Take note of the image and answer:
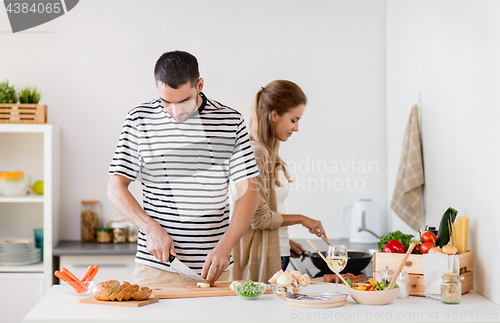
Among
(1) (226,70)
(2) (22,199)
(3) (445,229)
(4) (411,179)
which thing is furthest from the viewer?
(1) (226,70)

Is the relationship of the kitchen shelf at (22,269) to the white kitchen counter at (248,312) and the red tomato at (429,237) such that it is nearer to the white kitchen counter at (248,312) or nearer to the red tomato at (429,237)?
the white kitchen counter at (248,312)

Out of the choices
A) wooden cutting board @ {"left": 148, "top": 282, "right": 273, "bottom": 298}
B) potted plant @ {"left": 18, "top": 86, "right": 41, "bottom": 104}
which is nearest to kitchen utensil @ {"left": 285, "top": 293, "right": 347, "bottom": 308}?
wooden cutting board @ {"left": 148, "top": 282, "right": 273, "bottom": 298}

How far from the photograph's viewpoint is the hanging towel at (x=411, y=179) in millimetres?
2389

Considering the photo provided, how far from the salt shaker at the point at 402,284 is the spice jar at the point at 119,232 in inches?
72.6

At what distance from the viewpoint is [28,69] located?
10.2 ft

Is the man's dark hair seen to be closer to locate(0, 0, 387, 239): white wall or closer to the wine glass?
the wine glass

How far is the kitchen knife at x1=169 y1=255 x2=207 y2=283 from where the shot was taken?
1.63 meters

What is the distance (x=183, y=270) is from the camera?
1.66 meters

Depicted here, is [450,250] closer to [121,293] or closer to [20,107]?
[121,293]

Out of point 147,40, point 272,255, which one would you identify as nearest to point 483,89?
point 272,255

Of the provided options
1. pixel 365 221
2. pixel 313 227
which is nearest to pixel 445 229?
pixel 313 227

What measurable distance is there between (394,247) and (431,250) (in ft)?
0.37

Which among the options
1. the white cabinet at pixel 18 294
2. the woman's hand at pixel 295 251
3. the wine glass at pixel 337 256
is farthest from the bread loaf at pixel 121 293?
the white cabinet at pixel 18 294

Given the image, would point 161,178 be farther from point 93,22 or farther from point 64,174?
point 93,22
